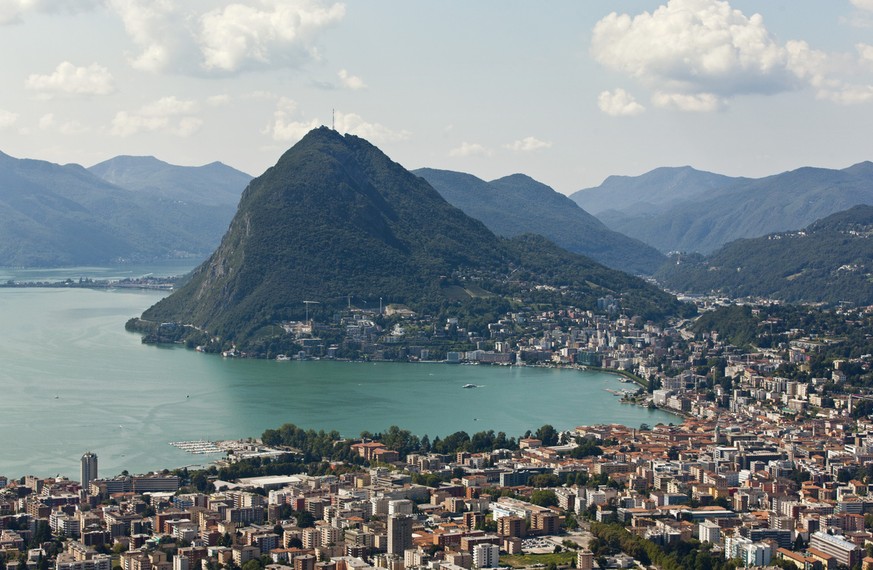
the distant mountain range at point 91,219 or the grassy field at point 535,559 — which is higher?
the distant mountain range at point 91,219

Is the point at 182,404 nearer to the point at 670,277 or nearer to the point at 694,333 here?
the point at 694,333

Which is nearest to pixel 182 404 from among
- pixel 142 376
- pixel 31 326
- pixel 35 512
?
pixel 142 376

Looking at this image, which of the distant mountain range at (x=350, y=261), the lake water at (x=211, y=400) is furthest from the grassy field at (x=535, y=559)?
the distant mountain range at (x=350, y=261)

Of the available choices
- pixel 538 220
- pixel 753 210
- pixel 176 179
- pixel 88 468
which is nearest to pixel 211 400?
pixel 88 468

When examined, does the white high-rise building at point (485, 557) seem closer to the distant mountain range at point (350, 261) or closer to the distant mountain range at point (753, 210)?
the distant mountain range at point (350, 261)

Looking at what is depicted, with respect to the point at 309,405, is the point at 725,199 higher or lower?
higher

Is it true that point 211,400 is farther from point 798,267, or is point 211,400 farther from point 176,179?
point 176,179
